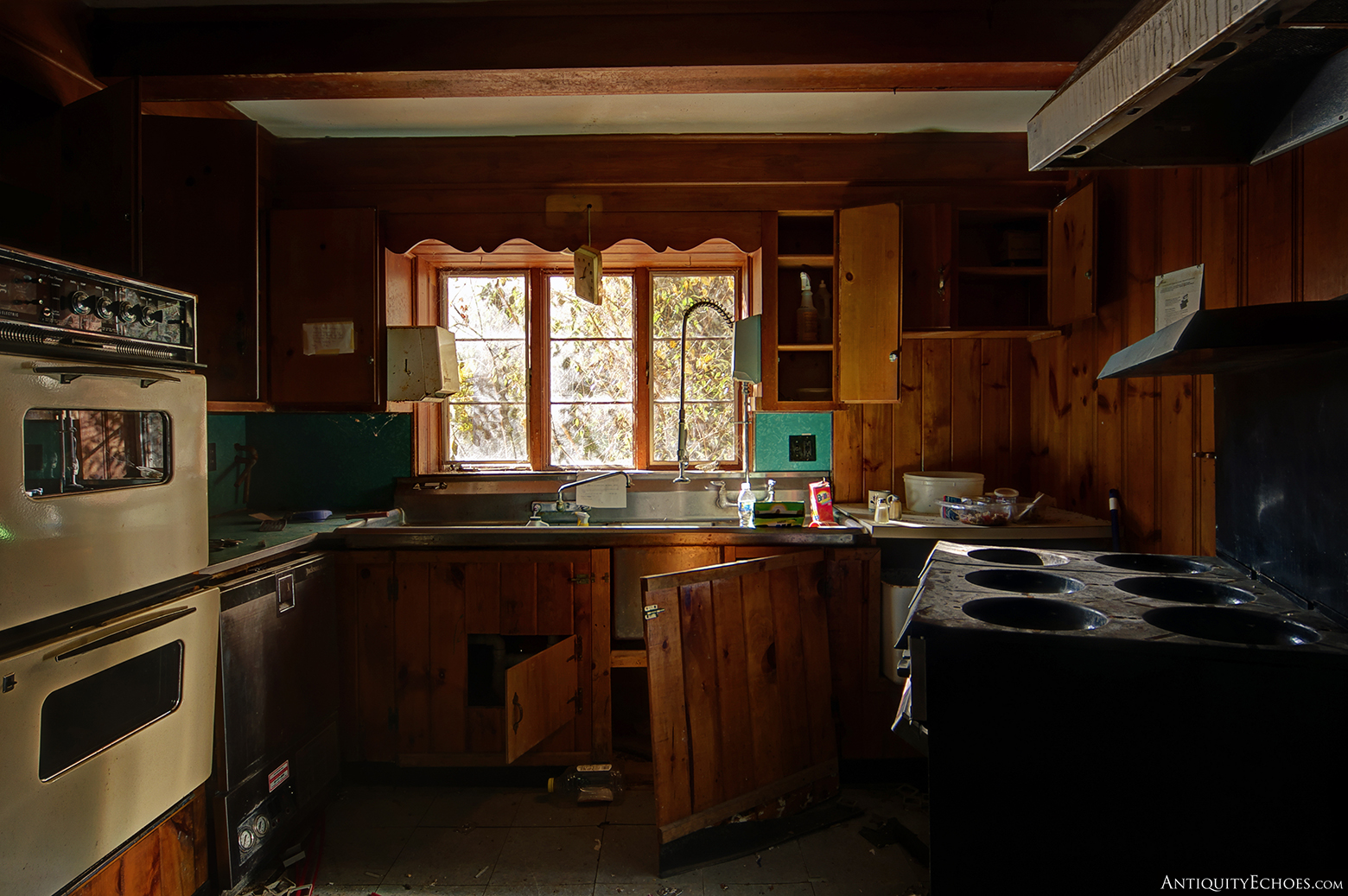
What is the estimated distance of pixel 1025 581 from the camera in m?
1.40

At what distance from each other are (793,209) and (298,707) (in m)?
2.53

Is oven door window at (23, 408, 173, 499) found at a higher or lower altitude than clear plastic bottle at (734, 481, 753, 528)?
higher

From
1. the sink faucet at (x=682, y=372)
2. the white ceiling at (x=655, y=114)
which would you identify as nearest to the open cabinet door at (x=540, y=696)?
the sink faucet at (x=682, y=372)

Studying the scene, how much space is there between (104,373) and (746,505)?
74.8 inches

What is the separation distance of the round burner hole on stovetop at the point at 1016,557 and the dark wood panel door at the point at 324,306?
2261 mm

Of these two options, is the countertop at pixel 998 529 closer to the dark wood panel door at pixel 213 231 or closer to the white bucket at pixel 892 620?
the white bucket at pixel 892 620

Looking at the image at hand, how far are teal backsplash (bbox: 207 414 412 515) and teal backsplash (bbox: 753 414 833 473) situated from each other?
1.53 meters

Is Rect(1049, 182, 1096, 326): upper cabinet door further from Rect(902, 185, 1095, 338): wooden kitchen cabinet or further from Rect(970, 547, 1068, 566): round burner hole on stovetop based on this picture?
Rect(970, 547, 1068, 566): round burner hole on stovetop

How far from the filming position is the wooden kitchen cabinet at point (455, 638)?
223 cm

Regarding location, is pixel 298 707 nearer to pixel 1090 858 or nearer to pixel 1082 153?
pixel 1090 858

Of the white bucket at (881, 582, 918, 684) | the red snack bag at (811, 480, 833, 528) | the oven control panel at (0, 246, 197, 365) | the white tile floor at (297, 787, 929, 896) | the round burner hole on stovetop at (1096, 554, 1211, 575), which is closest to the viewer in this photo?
the oven control panel at (0, 246, 197, 365)

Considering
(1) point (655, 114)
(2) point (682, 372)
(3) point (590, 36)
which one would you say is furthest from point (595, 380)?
(3) point (590, 36)

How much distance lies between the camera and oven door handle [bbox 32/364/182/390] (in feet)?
4.06

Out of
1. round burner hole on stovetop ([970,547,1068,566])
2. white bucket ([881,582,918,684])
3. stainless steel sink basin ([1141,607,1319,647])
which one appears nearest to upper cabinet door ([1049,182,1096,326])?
round burner hole on stovetop ([970,547,1068,566])
